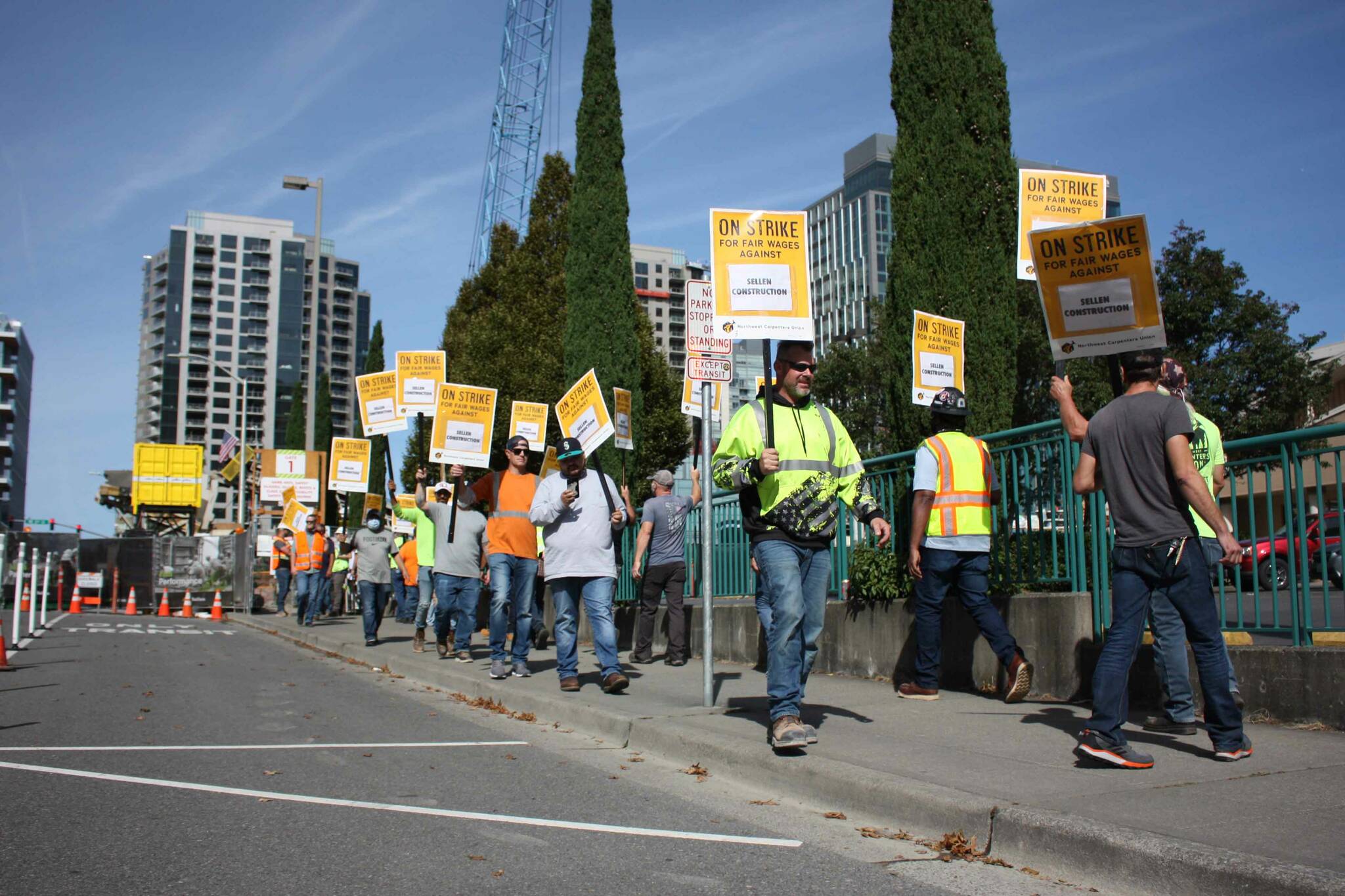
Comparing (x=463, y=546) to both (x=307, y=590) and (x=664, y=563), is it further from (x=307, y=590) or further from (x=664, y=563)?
(x=307, y=590)

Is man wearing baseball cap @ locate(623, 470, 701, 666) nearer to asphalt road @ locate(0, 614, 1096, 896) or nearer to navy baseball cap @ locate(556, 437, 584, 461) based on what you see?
navy baseball cap @ locate(556, 437, 584, 461)

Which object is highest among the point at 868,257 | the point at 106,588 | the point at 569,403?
the point at 868,257

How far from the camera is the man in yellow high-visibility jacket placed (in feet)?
23.0

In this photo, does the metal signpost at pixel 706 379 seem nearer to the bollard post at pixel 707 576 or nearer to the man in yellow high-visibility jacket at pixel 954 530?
the bollard post at pixel 707 576

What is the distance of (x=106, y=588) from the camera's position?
34000 millimetres

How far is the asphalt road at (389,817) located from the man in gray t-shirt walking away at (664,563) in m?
2.86

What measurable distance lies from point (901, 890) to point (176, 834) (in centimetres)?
288

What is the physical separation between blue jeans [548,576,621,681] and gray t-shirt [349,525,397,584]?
676 cm

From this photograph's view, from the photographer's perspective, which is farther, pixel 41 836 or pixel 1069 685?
pixel 1069 685

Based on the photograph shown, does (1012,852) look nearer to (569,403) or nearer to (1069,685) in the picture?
(1069,685)

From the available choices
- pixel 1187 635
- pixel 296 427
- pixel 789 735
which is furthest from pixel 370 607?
pixel 296 427

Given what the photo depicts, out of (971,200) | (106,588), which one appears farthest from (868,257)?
(971,200)

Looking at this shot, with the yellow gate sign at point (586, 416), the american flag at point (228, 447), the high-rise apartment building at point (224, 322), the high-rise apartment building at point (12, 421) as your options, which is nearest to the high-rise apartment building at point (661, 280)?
the high-rise apartment building at point (224, 322)

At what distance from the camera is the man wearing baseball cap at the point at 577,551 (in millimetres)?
8664
